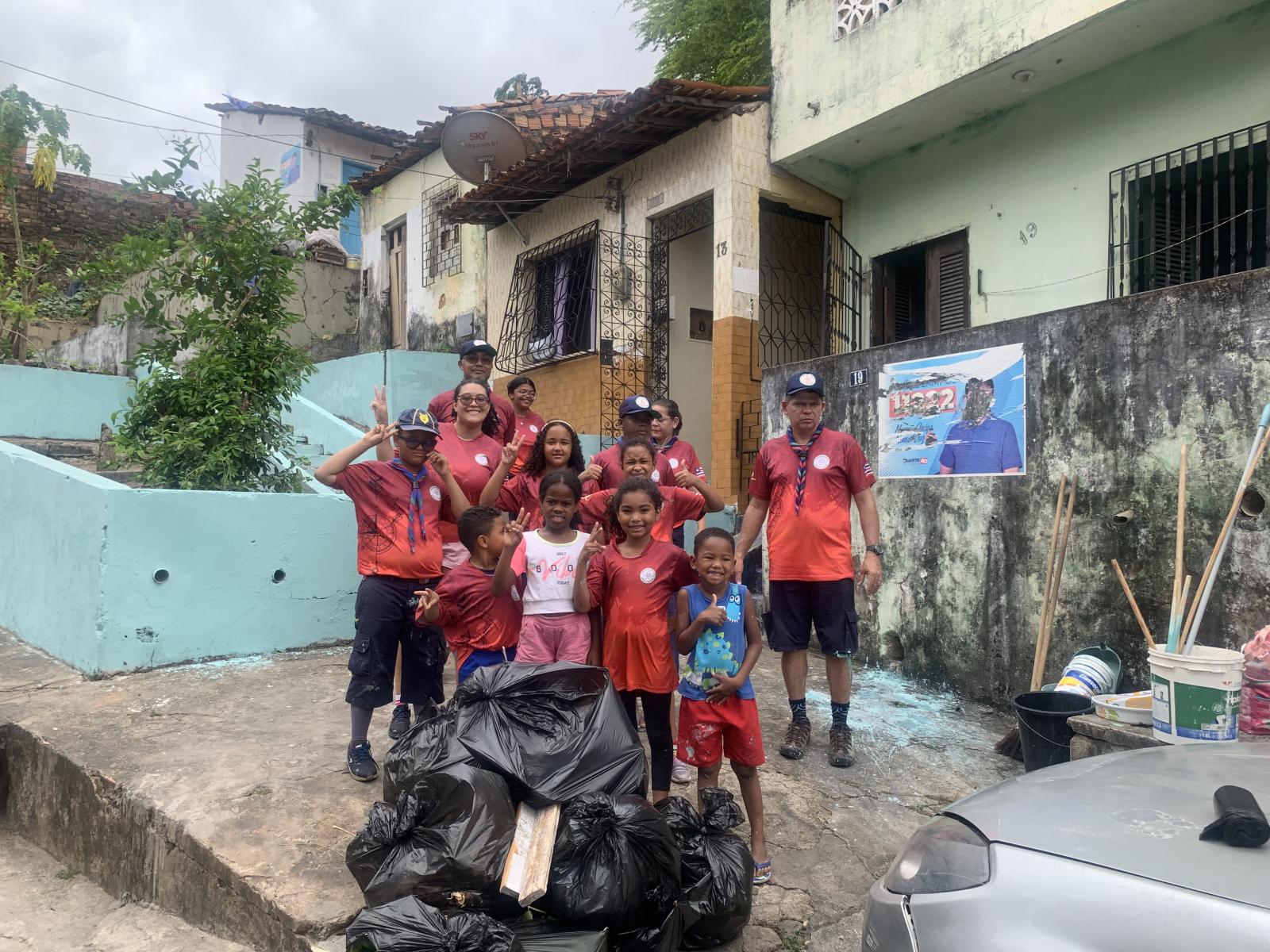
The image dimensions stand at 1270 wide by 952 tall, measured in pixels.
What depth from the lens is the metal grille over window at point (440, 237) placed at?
1212 centimetres

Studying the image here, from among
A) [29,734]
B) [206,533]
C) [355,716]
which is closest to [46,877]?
[29,734]

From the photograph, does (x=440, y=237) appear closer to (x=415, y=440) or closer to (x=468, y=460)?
(x=468, y=460)

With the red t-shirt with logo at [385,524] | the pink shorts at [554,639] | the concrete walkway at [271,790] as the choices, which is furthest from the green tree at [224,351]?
the pink shorts at [554,639]

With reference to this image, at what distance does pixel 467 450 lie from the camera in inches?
165

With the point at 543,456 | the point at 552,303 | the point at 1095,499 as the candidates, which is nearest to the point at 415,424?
the point at 543,456

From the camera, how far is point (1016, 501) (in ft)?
15.9

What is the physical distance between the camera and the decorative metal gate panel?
888 cm

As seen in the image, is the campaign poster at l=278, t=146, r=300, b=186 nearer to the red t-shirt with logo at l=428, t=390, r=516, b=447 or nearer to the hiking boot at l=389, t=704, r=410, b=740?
the red t-shirt with logo at l=428, t=390, r=516, b=447

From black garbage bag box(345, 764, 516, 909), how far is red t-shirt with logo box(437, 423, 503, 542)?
1808 mm

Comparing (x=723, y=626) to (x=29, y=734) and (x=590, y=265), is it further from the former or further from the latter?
(x=590, y=265)

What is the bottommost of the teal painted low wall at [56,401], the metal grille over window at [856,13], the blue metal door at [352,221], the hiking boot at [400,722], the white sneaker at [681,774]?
the white sneaker at [681,774]

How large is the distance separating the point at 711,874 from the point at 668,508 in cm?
173

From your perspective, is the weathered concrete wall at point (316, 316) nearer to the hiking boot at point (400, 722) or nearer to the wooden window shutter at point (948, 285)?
the wooden window shutter at point (948, 285)

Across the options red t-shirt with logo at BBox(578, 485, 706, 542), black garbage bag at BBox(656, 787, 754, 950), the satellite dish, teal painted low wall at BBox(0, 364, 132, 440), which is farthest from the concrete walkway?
the satellite dish
